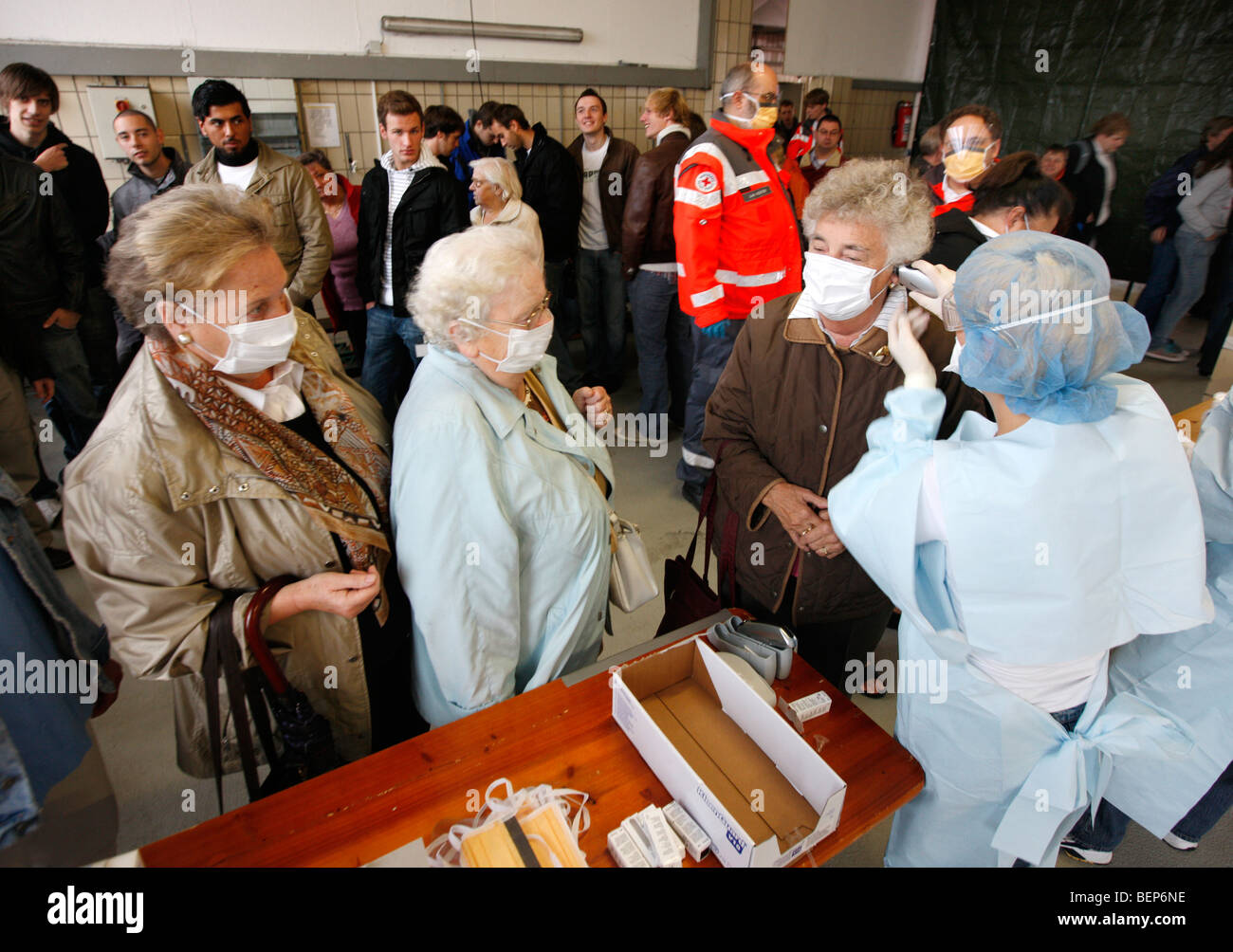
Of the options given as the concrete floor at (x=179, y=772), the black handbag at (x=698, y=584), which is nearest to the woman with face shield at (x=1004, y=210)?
the black handbag at (x=698, y=584)

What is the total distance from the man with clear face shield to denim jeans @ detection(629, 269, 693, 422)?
1573 mm

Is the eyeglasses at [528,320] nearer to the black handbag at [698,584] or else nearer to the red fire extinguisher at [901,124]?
the black handbag at [698,584]

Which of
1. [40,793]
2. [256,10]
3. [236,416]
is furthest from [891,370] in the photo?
[256,10]

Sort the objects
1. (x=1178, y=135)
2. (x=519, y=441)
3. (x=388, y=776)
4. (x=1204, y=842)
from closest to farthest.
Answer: (x=388, y=776) → (x=519, y=441) → (x=1204, y=842) → (x=1178, y=135)

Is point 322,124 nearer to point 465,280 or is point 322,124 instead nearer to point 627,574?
point 465,280

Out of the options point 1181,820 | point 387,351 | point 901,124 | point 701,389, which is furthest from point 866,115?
point 1181,820

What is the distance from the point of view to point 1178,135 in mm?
6707

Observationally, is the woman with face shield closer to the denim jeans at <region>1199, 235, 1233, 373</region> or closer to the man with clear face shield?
the man with clear face shield

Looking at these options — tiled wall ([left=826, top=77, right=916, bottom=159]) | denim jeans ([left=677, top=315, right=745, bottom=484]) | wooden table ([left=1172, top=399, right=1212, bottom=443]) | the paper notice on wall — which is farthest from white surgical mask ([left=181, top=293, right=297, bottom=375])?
tiled wall ([left=826, top=77, right=916, bottom=159])

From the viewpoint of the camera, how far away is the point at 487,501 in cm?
138

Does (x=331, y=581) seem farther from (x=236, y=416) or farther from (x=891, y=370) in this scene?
(x=891, y=370)

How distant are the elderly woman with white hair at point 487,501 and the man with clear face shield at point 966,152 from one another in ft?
8.56

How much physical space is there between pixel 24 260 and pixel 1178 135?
942 centimetres

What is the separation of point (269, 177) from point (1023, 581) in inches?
148
